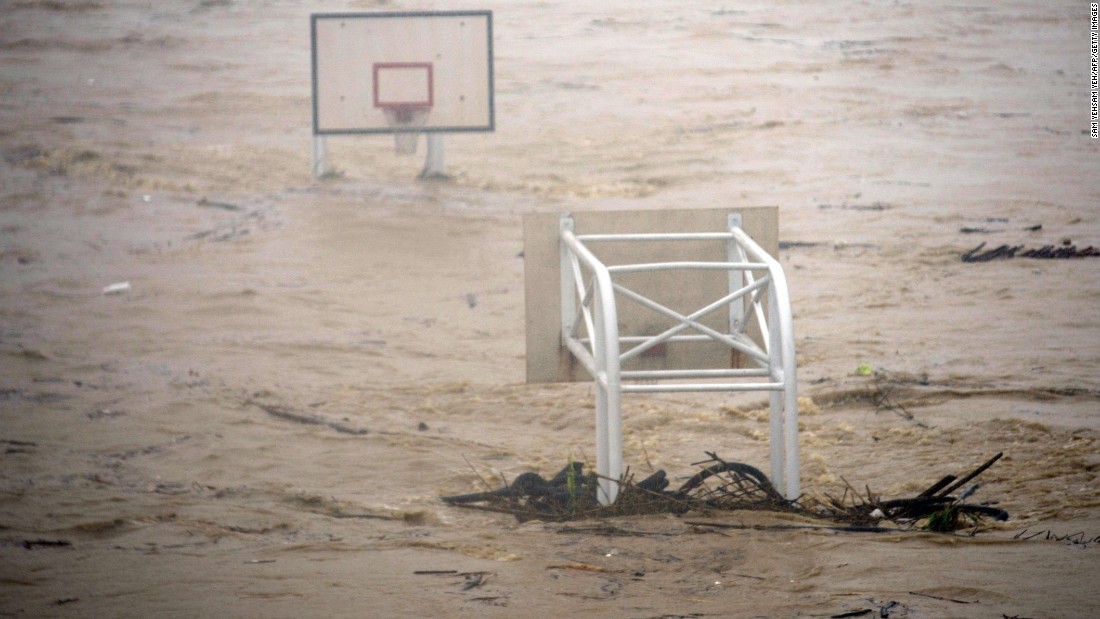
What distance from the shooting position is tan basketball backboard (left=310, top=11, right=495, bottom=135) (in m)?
11.8

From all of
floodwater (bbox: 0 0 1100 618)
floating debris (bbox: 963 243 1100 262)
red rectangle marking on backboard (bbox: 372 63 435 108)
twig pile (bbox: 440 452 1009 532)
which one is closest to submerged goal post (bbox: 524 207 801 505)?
twig pile (bbox: 440 452 1009 532)

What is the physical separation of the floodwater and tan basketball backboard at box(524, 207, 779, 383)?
0.56 metres

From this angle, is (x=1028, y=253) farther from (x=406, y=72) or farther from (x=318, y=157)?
(x=318, y=157)

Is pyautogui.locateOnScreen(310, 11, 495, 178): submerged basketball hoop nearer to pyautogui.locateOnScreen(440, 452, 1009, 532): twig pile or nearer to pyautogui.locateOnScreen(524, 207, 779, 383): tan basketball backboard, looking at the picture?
pyautogui.locateOnScreen(524, 207, 779, 383): tan basketball backboard

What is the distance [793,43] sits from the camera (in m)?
15.5

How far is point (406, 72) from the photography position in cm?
1177

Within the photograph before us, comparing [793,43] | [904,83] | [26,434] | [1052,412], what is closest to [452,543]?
[26,434]

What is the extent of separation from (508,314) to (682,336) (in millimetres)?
3183

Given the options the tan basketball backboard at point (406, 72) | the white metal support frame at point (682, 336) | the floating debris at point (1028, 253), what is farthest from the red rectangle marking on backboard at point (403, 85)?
the white metal support frame at point (682, 336)

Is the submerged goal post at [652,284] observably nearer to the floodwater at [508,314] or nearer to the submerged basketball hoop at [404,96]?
the floodwater at [508,314]

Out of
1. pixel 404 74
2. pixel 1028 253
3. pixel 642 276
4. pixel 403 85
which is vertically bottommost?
pixel 1028 253

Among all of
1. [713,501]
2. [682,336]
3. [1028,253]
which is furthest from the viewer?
[1028,253]

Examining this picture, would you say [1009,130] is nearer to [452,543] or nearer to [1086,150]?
[1086,150]

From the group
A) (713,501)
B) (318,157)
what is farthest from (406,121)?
(713,501)
